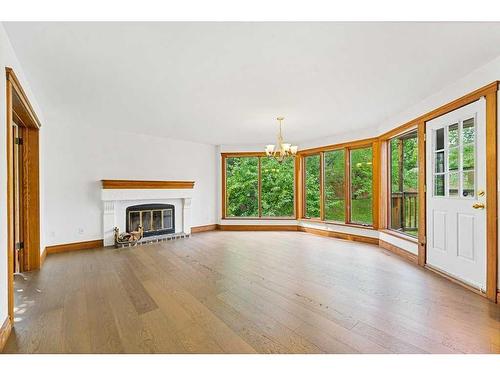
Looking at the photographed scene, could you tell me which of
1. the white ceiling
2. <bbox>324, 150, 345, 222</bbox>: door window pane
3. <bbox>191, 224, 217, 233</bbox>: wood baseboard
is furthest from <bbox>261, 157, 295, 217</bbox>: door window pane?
the white ceiling

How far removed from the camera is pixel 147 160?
5320 mm

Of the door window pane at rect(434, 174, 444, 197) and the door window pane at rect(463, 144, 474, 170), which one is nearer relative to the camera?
the door window pane at rect(463, 144, 474, 170)

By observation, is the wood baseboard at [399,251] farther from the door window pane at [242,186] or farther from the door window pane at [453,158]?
the door window pane at [242,186]

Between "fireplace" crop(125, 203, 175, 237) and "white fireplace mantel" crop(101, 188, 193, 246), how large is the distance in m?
0.10

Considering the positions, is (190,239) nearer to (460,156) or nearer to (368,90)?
(368,90)

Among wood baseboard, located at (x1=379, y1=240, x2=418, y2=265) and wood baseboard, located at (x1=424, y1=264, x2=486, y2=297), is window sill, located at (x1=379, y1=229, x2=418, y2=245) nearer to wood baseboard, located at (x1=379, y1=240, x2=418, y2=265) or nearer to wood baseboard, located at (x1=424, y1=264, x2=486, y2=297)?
wood baseboard, located at (x1=379, y1=240, x2=418, y2=265)

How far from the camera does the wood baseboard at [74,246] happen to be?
13.4ft

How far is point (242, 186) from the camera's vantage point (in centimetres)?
662

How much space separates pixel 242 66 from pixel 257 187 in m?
4.36

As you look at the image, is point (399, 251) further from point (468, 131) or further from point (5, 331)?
point (5, 331)

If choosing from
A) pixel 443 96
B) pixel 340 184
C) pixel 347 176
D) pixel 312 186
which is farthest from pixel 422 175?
pixel 312 186

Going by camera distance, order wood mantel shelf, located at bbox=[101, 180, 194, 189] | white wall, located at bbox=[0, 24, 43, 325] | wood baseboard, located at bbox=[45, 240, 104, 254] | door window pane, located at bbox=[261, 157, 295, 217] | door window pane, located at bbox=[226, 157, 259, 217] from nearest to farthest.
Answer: white wall, located at bbox=[0, 24, 43, 325]
wood baseboard, located at bbox=[45, 240, 104, 254]
wood mantel shelf, located at bbox=[101, 180, 194, 189]
door window pane, located at bbox=[261, 157, 295, 217]
door window pane, located at bbox=[226, 157, 259, 217]

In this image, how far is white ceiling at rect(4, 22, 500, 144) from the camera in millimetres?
1856
